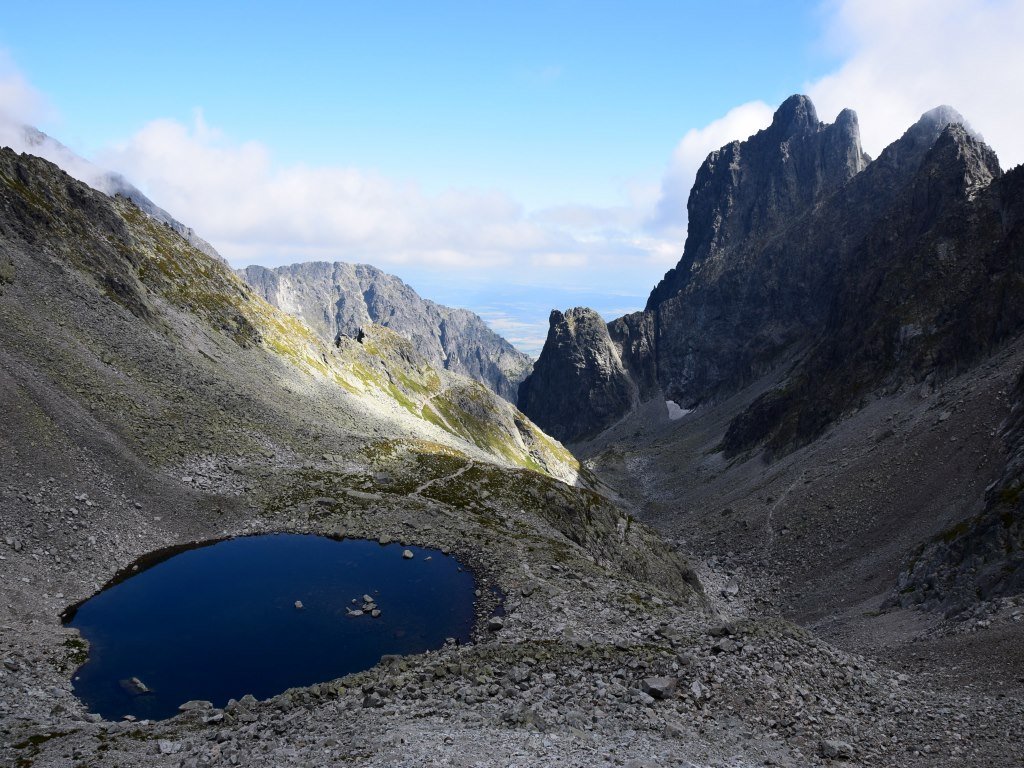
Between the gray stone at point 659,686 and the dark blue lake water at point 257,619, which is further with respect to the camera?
the dark blue lake water at point 257,619

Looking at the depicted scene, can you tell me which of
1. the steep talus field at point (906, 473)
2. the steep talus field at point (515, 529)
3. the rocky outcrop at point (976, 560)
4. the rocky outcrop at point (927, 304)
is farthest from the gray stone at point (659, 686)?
the rocky outcrop at point (927, 304)

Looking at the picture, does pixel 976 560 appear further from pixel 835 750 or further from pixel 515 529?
pixel 515 529

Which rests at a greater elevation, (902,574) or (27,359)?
(27,359)

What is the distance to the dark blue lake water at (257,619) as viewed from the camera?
35.7 metres

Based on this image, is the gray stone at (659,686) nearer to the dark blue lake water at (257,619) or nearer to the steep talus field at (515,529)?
the steep talus field at (515,529)

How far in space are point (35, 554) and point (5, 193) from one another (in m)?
65.8

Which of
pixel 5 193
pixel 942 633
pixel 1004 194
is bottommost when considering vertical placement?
pixel 942 633

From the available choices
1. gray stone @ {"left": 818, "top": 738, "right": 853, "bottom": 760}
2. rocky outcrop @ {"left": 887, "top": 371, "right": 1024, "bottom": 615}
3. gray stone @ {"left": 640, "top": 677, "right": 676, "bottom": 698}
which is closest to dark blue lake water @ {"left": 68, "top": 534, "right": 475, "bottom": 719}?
gray stone @ {"left": 640, "top": 677, "right": 676, "bottom": 698}

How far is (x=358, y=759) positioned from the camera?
23453mm

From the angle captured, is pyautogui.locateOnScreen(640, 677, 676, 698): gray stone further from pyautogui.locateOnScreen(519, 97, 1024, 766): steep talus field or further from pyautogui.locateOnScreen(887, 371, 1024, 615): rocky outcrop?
pyautogui.locateOnScreen(887, 371, 1024, 615): rocky outcrop

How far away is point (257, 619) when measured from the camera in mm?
44906

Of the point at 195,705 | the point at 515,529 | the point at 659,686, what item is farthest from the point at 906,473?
the point at 195,705

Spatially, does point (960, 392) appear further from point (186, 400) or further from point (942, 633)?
point (186, 400)

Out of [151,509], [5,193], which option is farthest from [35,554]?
[5,193]
